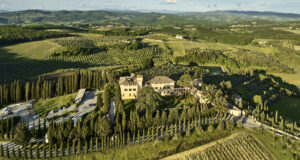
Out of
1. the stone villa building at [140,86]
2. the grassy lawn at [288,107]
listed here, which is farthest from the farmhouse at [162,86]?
the grassy lawn at [288,107]

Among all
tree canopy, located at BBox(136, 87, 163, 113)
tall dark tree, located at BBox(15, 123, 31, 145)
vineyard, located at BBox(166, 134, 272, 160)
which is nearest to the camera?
tall dark tree, located at BBox(15, 123, 31, 145)

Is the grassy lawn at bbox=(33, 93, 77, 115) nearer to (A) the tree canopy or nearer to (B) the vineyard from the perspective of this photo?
(A) the tree canopy

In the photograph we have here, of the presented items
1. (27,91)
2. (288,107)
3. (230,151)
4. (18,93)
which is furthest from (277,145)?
(18,93)

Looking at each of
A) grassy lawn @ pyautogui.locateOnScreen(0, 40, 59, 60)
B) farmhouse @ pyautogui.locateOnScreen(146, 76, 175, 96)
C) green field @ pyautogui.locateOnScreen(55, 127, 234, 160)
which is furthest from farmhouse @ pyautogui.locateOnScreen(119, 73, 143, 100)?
grassy lawn @ pyautogui.locateOnScreen(0, 40, 59, 60)

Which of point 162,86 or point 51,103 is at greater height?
point 162,86

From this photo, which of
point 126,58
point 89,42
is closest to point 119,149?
point 126,58

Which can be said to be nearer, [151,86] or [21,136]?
[21,136]

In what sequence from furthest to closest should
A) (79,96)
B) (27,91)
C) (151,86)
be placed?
(79,96), (27,91), (151,86)

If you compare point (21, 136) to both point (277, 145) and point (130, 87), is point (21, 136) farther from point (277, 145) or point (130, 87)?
point (277, 145)
